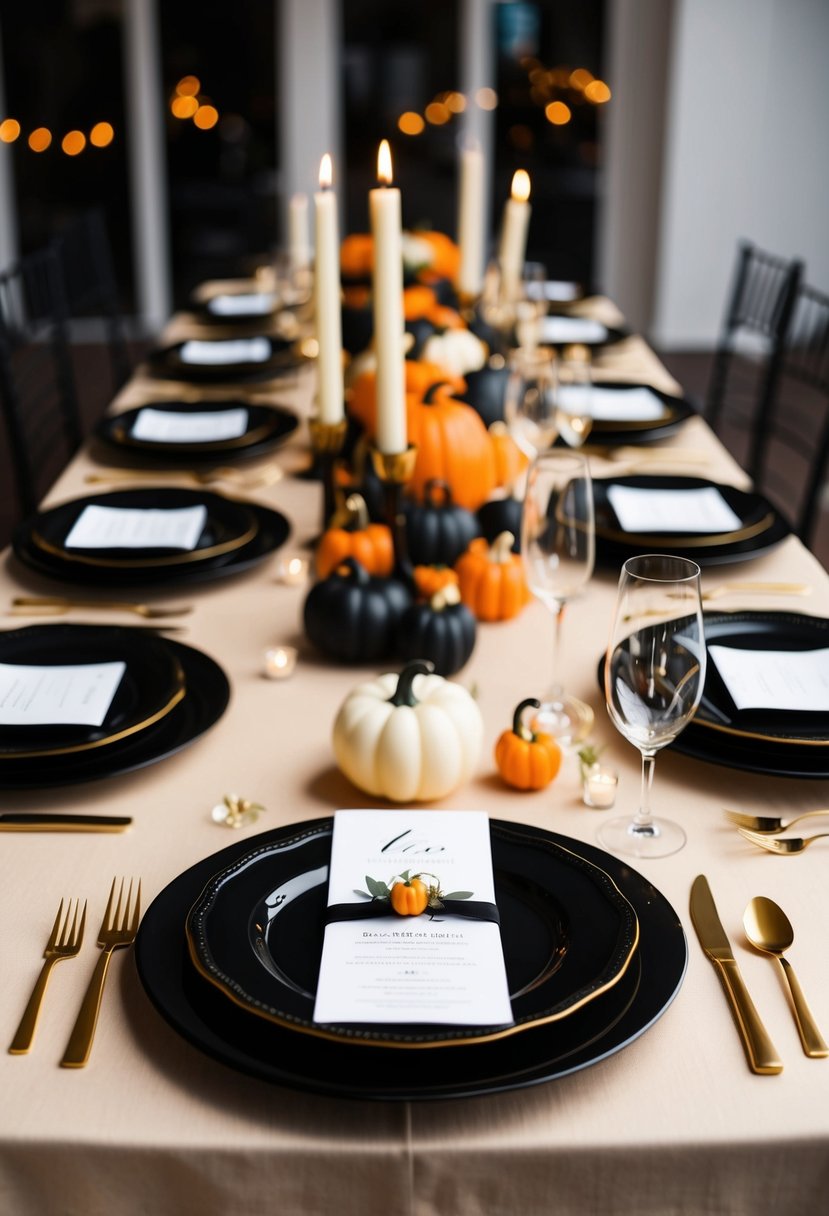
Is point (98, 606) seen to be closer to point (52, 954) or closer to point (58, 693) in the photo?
point (58, 693)

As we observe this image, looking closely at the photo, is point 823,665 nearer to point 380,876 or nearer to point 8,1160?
point 380,876

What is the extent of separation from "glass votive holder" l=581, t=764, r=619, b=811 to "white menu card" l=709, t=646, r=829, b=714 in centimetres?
17

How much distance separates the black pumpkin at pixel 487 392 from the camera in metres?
1.94

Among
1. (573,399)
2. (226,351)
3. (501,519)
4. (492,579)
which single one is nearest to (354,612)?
(492,579)

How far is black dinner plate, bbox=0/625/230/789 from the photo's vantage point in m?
1.10

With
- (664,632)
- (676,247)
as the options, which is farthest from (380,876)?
(676,247)

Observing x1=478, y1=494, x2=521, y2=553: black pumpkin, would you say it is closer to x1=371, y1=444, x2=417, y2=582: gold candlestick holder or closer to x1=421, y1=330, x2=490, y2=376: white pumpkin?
x1=371, y1=444, x2=417, y2=582: gold candlestick holder

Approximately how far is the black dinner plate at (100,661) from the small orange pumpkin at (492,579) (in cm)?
35

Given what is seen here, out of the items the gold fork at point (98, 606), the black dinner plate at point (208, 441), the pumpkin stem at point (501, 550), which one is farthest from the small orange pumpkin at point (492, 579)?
the black dinner plate at point (208, 441)

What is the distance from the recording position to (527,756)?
3.58ft

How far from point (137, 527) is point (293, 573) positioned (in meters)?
0.25

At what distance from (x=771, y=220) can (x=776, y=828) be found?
5.99 meters

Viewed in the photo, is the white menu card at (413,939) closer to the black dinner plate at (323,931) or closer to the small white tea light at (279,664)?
the black dinner plate at (323,931)

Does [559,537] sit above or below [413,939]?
above
